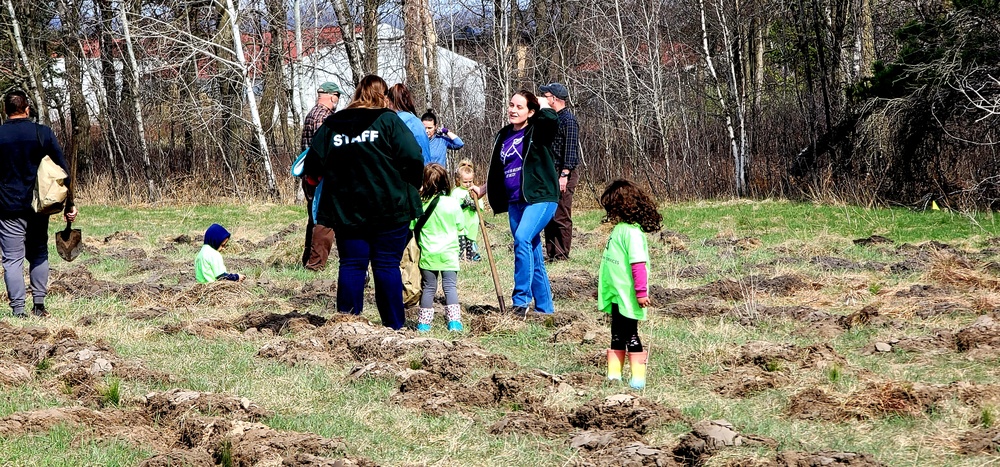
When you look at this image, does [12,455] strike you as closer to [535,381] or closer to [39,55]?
[535,381]

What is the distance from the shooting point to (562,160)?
10.4m

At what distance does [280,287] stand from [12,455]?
5820 millimetres

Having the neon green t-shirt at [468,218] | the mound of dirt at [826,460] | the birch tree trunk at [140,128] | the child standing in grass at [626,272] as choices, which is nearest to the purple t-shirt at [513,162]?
the neon green t-shirt at [468,218]

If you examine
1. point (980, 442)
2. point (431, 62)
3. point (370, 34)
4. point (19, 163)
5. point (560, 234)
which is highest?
point (370, 34)

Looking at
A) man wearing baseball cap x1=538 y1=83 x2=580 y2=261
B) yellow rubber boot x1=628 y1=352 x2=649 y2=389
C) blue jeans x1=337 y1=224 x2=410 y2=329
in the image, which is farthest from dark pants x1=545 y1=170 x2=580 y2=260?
yellow rubber boot x1=628 y1=352 x2=649 y2=389

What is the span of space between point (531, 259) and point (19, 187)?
388 cm

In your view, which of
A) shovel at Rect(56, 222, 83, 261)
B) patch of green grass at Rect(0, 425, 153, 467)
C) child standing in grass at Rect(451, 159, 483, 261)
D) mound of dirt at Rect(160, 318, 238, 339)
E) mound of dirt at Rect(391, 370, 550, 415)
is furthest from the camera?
shovel at Rect(56, 222, 83, 261)

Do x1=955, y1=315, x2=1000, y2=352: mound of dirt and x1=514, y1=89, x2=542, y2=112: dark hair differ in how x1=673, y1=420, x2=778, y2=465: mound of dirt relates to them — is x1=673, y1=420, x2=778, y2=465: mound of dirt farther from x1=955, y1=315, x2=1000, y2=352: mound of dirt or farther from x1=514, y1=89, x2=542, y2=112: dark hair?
x1=514, y1=89, x2=542, y2=112: dark hair

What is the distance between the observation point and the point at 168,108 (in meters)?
26.0

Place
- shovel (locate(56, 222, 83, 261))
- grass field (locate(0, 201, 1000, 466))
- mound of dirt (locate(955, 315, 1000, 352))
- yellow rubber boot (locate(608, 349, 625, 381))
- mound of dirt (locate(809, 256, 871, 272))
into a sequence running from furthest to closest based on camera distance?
mound of dirt (locate(809, 256, 871, 272)) < shovel (locate(56, 222, 83, 261)) < mound of dirt (locate(955, 315, 1000, 352)) < yellow rubber boot (locate(608, 349, 625, 381)) < grass field (locate(0, 201, 1000, 466))

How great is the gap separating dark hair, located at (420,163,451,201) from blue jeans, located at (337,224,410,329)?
970mm

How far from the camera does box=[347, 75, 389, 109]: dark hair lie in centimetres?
690

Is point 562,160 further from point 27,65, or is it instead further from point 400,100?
point 27,65

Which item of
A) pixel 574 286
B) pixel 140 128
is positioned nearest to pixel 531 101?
pixel 574 286
